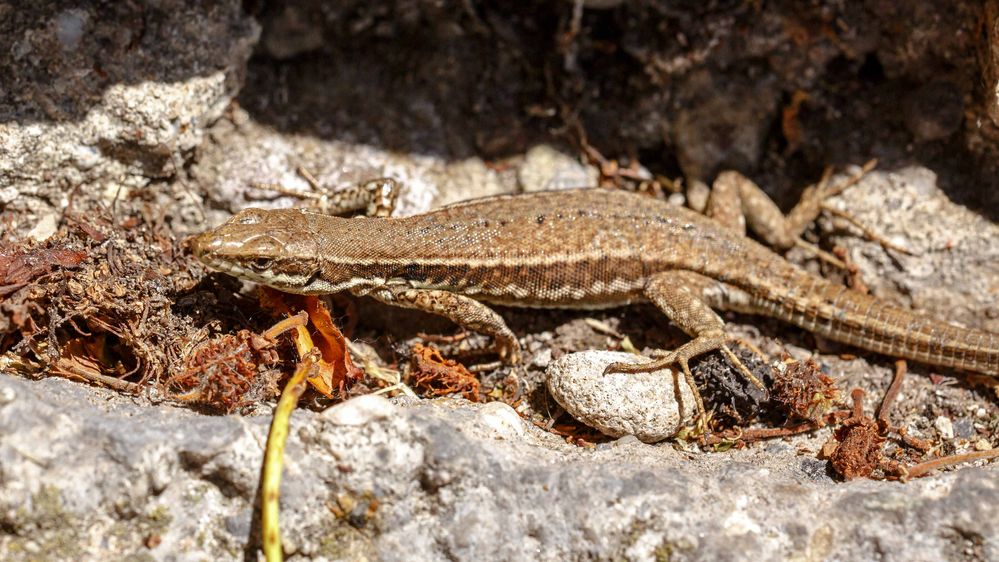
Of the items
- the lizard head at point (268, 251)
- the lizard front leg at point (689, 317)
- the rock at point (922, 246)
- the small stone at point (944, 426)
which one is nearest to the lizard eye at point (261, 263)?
the lizard head at point (268, 251)

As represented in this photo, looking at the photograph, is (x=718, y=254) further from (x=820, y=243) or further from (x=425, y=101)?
(x=425, y=101)

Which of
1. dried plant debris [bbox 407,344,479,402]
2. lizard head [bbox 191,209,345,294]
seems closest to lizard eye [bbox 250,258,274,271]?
lizard head [bbox 191,209,345,294]


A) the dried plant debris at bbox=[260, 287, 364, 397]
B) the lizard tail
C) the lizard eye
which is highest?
the lizard eye

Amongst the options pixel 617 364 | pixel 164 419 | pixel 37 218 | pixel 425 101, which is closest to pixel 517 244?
pixel 617 364

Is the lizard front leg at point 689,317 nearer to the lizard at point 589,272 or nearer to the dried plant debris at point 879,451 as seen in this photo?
the lizard at point 589,272

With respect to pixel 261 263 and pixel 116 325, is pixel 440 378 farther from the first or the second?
pixel 116 325

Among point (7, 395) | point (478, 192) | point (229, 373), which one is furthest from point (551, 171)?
point (7, 395)

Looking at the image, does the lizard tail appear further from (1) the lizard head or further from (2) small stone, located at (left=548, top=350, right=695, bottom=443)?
(1) the lizard head
